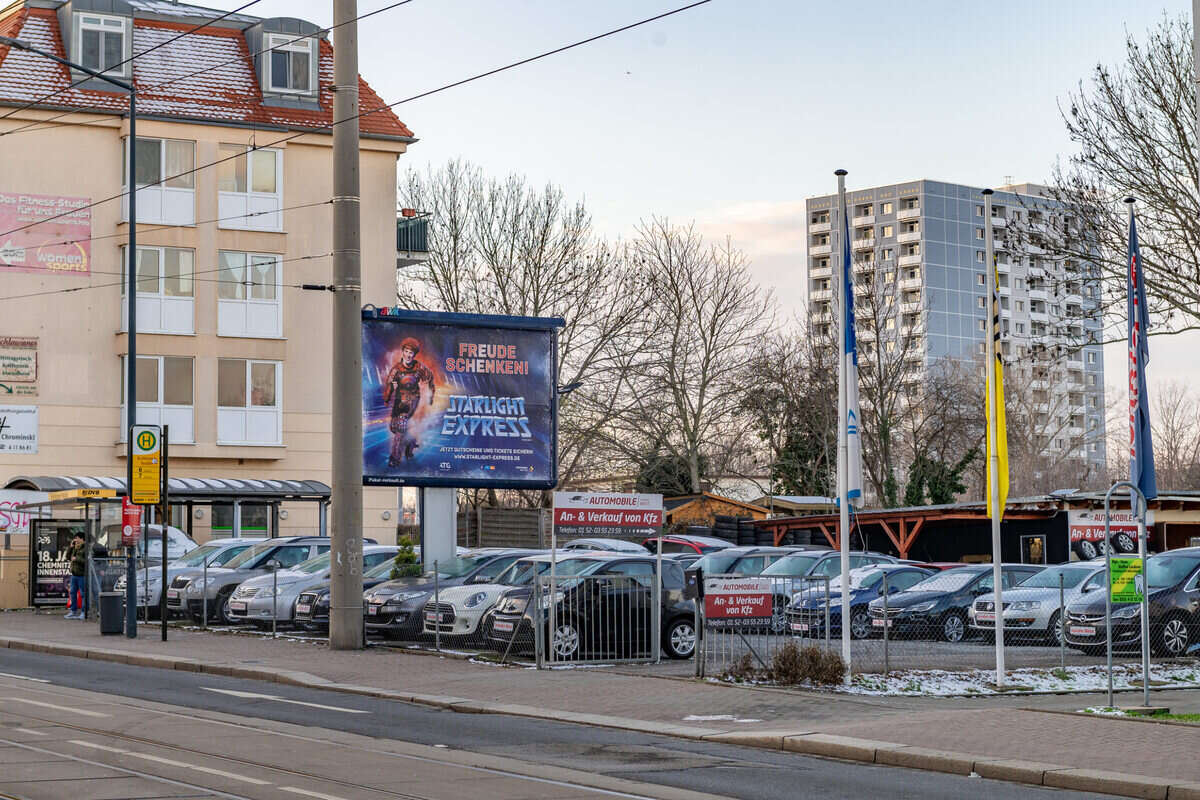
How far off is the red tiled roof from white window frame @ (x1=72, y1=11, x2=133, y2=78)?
397 millimetres

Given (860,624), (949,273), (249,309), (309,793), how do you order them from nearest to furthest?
(309,793) → (860,624) → (249,309) → (949,273)

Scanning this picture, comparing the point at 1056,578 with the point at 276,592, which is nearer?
the point at 1056,578

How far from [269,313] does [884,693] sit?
3195 centimetres

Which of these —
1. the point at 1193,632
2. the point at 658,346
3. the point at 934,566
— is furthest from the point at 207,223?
the point at 1193,632

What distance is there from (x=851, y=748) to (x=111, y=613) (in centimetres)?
1793

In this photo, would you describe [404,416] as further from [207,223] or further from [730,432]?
[730,432]

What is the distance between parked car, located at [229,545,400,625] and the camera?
27.5m

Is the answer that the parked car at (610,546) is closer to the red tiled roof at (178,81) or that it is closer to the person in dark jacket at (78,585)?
the person in dark jacket at (78,585)

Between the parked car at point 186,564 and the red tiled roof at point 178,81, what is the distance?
1610 centimetres

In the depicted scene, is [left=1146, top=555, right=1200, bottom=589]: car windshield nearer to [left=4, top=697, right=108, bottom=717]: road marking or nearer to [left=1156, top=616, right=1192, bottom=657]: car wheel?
[left=1156, top=616, right=1192, bottom=657]: car wheel

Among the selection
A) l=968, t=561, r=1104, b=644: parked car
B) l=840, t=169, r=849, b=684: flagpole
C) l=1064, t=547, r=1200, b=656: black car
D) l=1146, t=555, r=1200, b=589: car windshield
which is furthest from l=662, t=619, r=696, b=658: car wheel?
l=1146, t=555, r=1200, b=589: car windshield

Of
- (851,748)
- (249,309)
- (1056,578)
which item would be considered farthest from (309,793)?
(249,309)

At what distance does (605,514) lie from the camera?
20984 millimetres

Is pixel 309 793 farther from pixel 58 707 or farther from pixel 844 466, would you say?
pixel 844 466
